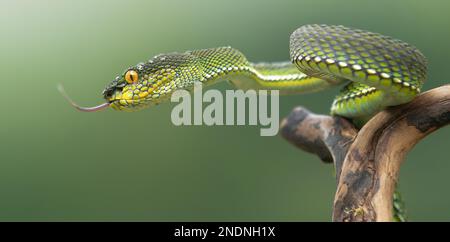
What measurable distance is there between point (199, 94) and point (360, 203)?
978 millimetres

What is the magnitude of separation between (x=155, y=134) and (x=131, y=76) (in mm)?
2519

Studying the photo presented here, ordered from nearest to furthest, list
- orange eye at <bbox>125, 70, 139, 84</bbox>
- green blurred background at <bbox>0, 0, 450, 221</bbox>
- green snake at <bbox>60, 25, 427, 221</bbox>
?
green snake at <bbox>60, 25, 427, 221</bbox> → orange eye at <bbox>125, 70, 139, 84</bbox> → green blurred background at <bbox>0, 0, 450, 221</bbox>

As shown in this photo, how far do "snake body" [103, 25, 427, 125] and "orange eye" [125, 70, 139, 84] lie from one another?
0.04 feet

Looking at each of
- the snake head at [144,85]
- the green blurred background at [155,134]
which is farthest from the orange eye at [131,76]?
the green blurred background at [155,134]

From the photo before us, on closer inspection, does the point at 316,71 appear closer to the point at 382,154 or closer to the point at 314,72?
the point at 314,72

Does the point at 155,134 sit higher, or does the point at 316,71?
the point at 155,134

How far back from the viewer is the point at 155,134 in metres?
4.46

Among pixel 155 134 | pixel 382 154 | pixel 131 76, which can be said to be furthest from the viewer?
pixel 155 134

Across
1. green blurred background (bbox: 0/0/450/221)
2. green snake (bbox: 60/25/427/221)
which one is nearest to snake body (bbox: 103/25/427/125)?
green snake (bbox: 60/25/427/221)

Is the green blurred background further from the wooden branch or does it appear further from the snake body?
the wooden branch

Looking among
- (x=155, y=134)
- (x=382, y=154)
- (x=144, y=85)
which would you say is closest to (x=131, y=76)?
(x=144, y=85)

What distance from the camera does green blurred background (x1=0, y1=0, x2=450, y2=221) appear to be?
13.6 feet

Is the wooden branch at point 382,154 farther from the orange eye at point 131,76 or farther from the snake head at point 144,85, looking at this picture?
the orange eye at point 131,76
